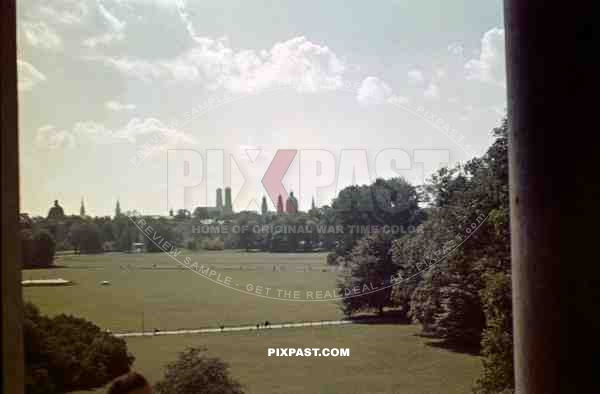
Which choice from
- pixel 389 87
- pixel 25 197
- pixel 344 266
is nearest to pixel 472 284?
pixel 344 266

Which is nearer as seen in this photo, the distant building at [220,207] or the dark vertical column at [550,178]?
the dark vertical column at [550,178]

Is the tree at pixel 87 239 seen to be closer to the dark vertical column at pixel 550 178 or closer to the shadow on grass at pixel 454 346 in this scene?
the shadow on grass at pixel 454 346

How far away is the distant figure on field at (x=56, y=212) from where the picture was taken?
5.22m

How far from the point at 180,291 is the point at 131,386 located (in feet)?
11.0

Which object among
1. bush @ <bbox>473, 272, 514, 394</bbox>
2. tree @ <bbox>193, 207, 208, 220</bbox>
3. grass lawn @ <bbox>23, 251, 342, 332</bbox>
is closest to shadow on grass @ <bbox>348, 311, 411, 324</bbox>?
grass lawn @ <bbox>23, 251, 342, 332</bbox>

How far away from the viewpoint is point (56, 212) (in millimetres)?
5246

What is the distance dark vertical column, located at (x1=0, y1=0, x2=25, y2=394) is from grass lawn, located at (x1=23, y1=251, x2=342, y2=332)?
3896mm

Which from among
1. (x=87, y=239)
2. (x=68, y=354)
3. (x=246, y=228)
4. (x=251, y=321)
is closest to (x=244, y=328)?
(x=251, y=321)

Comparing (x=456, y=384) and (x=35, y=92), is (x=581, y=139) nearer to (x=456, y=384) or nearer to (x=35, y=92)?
(x=456, y=384)

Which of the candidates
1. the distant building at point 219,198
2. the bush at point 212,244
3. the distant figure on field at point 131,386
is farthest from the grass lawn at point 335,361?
the distant figure on field at point 131,386

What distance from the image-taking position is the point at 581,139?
131 centimetres

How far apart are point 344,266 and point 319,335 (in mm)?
764

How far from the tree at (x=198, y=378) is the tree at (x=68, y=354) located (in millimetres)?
428

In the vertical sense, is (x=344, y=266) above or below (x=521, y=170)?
→ below
